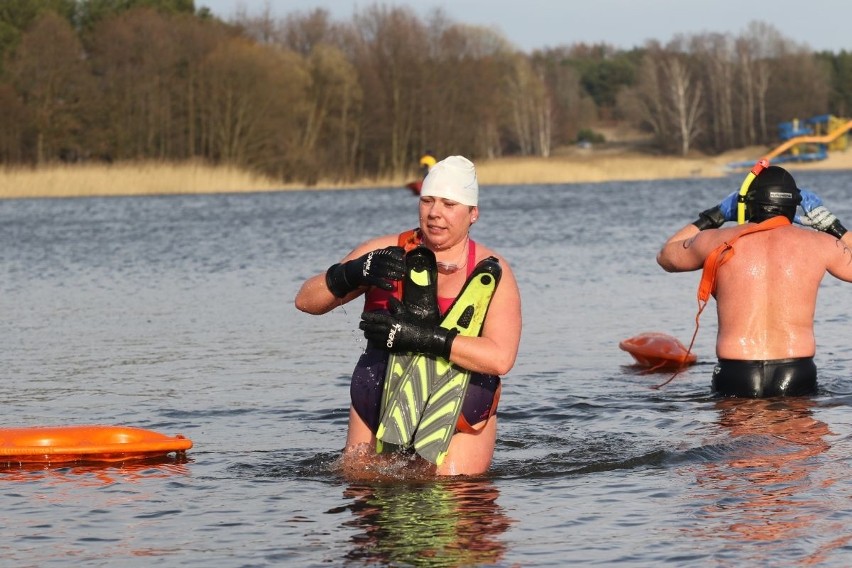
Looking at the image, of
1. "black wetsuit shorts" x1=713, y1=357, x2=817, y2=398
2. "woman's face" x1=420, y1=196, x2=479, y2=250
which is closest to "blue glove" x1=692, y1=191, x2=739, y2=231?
"black wetsuit shorts" x1=713, y1=357, x2=817, y2=398

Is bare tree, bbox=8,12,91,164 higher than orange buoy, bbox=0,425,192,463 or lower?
higher

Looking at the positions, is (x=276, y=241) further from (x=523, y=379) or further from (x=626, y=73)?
(x=626, y=73)

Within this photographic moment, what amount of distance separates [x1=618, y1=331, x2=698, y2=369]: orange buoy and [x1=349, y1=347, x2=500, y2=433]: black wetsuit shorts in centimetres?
479

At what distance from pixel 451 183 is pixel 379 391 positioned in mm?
1042

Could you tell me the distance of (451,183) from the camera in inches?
252

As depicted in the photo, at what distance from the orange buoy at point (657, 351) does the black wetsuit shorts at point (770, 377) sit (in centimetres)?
224

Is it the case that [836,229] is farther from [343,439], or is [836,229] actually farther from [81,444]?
[81,444]

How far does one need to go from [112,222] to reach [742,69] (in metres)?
69.0

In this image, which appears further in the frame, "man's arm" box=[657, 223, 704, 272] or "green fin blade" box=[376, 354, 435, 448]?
"man's arm" box=[657, 223, 704, 272]

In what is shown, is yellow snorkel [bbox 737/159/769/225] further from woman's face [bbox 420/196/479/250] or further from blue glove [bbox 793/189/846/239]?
woman's face [bbox 420/196/479/250]

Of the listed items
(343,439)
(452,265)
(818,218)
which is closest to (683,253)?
(818,218)

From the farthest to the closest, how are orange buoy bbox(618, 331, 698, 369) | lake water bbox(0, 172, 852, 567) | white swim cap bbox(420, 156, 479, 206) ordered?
orange buoy bbox(618, 331, 698, 369) → white swim cap bbox(420, 156, 479, 206) → lake water bbox(0, 172, 852, 567)

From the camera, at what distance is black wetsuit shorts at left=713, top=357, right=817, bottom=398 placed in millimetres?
8852

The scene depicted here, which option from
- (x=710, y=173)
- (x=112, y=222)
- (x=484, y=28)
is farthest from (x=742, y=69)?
(x=112, y=222)
